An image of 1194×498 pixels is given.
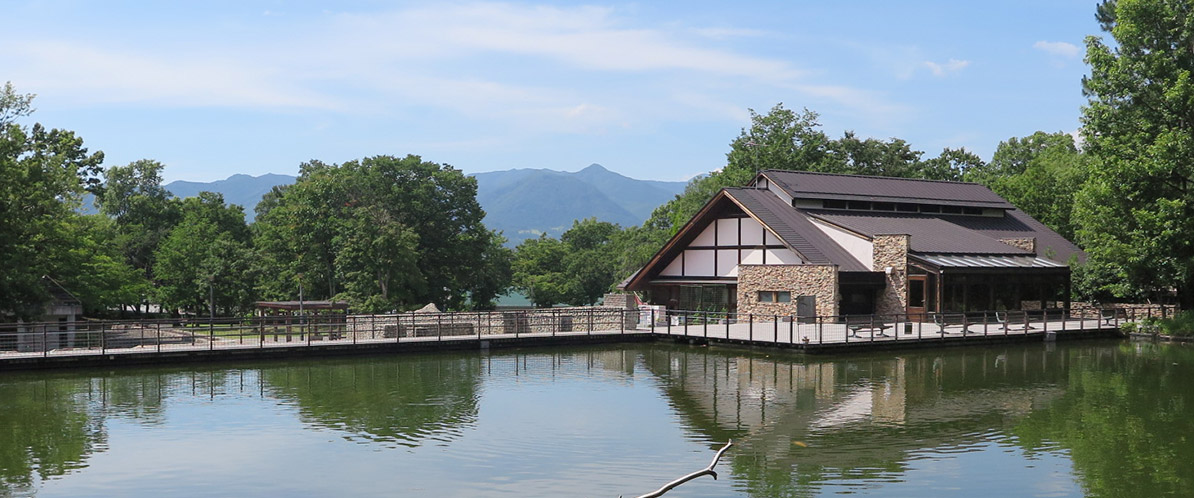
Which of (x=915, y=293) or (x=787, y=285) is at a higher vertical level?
(x=787, y=285)

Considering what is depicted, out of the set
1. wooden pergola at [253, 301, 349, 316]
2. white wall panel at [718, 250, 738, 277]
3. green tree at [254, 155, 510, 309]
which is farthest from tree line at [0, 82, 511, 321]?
white wall panel at [718, 250, 738, 277]

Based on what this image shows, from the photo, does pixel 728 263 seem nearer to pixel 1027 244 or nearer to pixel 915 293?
pixel 915 293

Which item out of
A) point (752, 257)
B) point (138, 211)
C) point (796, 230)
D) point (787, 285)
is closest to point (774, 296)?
point (787, 285)

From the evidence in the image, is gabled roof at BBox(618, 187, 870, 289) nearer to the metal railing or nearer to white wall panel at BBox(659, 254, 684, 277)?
white wall panel at BBox(659, 254, 684, 277)

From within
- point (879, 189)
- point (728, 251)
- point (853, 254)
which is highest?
point (879, 189)

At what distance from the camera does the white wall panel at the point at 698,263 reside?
4119 cm

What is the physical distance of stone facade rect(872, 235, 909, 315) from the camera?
3647 centimetres

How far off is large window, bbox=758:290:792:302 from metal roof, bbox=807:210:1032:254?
13.6 feet

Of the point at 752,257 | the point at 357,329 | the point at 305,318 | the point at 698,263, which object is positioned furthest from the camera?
the point at 698,263

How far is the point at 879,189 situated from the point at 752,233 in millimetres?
8704

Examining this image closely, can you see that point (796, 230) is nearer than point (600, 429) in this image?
No

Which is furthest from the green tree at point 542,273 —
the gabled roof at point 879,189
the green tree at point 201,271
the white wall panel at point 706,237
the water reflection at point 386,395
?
the water reflection at point 386,395

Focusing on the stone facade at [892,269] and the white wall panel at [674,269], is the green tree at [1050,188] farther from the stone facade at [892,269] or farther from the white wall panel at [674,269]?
the white wall panel at [674,269]

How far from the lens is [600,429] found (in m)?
17.2
